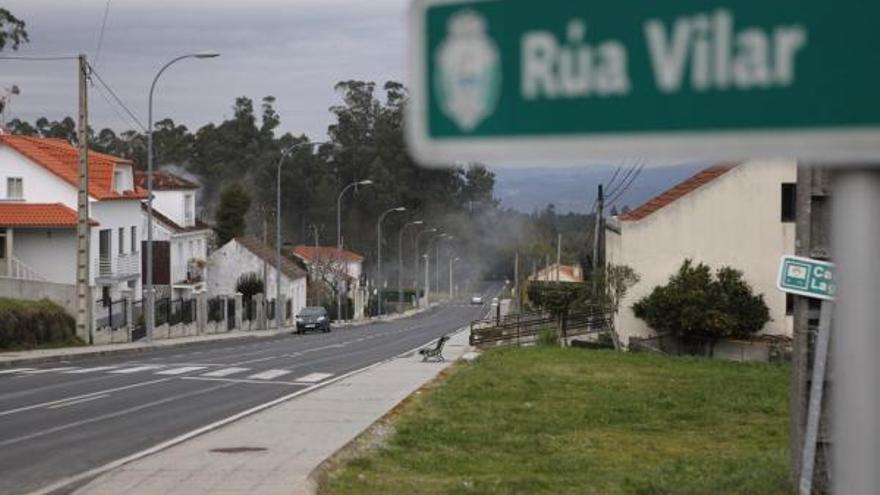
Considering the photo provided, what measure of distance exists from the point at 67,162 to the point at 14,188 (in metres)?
3.36

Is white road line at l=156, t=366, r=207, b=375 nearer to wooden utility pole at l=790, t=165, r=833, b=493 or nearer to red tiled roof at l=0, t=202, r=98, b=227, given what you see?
wooden utility pole at l=790, t=165, r=833, b=493

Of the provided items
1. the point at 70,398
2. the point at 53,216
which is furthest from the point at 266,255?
the point at 70,398

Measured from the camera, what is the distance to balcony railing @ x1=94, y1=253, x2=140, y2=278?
57.6 metres

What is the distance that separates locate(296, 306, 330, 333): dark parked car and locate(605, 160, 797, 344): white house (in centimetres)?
2673

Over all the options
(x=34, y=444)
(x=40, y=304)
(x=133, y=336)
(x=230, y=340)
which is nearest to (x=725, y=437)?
(x=34, y=444)

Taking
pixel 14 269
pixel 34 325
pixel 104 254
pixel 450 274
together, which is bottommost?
pixel 450 274

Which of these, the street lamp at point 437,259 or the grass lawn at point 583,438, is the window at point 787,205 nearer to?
the grass lawn at point 583,438

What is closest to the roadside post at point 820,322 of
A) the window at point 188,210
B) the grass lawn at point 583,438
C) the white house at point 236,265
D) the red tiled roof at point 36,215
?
the grass lawn at point 583,438

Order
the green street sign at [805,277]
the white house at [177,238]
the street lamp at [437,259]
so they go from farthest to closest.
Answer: the street lamp at [437,259]
the white house at [177,238]
the green street sign at [805,277]

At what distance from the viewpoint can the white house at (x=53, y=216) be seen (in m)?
53.1

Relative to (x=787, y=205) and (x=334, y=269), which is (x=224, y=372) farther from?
(x=334, y=269)

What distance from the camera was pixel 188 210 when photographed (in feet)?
269

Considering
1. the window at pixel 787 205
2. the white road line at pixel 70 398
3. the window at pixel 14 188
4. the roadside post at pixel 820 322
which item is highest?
the window at pixel 14 188

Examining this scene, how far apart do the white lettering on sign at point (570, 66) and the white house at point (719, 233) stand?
39594 millimetres
